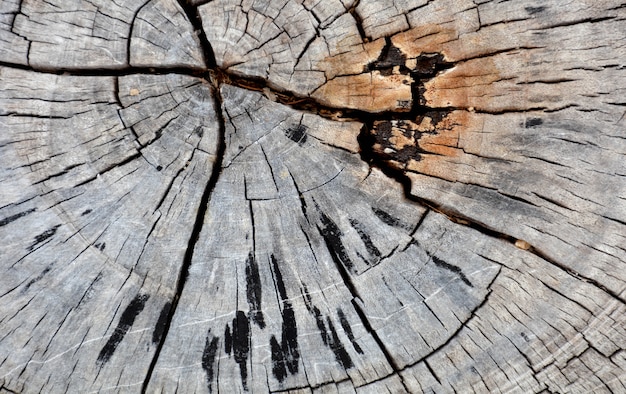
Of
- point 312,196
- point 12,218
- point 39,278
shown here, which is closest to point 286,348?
point 312,196

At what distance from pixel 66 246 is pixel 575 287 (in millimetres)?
1477

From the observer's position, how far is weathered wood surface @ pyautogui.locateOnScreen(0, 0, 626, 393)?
5.34ft

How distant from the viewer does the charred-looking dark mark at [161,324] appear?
1634 millimetres

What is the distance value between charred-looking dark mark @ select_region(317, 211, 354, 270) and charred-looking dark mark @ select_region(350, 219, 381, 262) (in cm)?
5

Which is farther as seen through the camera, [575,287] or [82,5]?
[82,5]

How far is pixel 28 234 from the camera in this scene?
1662 millimetres

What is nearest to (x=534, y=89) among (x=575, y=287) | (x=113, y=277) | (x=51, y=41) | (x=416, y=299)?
(x=575, y=287)

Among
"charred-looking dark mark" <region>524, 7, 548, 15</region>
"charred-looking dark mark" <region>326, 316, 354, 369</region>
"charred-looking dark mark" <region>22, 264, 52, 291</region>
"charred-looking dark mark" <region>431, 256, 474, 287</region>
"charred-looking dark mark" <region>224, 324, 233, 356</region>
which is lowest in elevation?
"charred-looking dark mark" <region>326, 316, 354, 369</region>

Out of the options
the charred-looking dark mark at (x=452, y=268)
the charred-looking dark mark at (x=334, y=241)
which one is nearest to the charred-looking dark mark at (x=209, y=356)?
the charred-looking dark mark at (x=334, y=241)

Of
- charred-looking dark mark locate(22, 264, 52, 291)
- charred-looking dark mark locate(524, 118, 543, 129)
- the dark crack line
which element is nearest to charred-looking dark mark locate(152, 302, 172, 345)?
the dark crack line

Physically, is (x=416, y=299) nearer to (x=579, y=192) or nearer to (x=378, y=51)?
(x=579, y=192)

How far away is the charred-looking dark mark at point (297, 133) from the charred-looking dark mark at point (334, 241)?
0.23 metres

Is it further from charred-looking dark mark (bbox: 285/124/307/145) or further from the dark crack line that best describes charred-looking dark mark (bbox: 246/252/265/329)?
charred-looking dark mark (bbox: 285/124/307/145)

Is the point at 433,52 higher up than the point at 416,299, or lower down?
higher up
